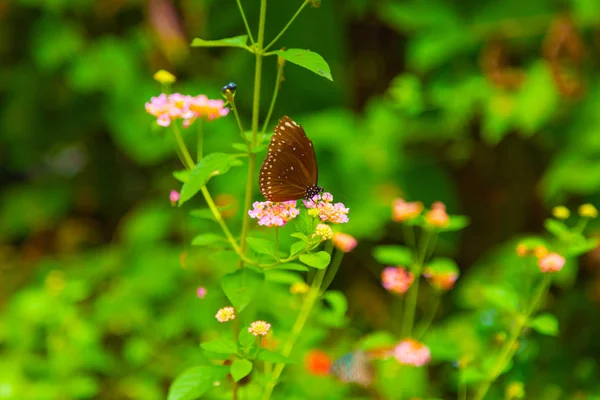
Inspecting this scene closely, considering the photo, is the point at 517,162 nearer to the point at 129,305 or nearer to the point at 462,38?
the point at 462,38

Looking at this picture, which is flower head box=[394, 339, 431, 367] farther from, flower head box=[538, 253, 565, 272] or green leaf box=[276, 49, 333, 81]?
green leaf box=[276, 49, 333, 81]

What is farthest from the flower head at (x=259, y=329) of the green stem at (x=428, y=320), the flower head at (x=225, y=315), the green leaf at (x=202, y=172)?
the green stem at (x=428, y=320)

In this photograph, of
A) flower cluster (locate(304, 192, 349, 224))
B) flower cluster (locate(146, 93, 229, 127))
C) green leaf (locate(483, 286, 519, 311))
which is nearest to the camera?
flower cluster (locate(304, 192, 349, 224))

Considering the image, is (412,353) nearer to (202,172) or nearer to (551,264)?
(551,264)

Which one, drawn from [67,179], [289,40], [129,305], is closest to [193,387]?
[129,305]

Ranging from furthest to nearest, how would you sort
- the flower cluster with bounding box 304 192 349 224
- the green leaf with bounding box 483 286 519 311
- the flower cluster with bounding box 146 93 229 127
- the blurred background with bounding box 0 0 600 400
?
the blurred background with bounding box 0 0 600 400
the green leaf with bounding box 483 286 519 311
the flower cluster with bounding box 146 93 229 127
the flower cluster with bounding box 304 192 349 224

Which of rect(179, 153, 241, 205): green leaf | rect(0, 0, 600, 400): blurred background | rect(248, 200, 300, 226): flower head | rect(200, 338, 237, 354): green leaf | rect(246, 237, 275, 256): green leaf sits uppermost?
rect(179, 153, 241, 205): green leaf

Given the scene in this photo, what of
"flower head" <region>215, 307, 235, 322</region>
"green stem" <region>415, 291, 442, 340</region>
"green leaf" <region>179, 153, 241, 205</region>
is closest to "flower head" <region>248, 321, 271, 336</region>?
"flower head" <region>215, 307, 235, 322</region>
